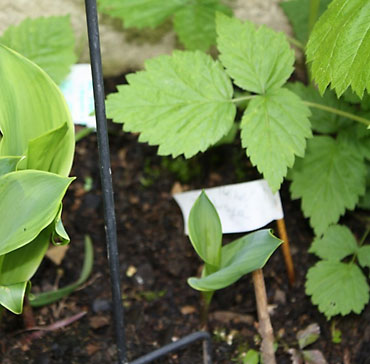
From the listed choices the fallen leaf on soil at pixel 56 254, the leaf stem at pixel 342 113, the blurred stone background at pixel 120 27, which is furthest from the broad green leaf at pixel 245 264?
the blurred stone background at pixel 120 27

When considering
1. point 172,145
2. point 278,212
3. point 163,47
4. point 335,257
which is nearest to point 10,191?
point 172,145

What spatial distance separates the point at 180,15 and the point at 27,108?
497 mm

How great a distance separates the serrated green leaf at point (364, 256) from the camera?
121 cm

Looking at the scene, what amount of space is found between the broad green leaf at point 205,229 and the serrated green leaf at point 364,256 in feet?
0.98

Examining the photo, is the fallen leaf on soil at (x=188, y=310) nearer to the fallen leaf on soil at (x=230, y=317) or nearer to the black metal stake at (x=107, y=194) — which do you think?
the fallen leaf on soil at (x=230, y=317)

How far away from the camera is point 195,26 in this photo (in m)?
1.41

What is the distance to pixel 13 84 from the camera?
1034 mm

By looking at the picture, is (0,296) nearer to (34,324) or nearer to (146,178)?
(34,324)

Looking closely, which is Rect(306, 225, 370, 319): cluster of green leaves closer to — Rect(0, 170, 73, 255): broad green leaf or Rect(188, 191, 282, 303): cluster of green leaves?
Rect(188, 191, 282, 303): cluster of green leaves

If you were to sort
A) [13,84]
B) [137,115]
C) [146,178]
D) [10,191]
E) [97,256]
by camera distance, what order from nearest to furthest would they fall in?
[10,191] < [13,84] < [137,115] < [97,256] < [146,178]

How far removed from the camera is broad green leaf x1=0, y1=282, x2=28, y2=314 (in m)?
0.93

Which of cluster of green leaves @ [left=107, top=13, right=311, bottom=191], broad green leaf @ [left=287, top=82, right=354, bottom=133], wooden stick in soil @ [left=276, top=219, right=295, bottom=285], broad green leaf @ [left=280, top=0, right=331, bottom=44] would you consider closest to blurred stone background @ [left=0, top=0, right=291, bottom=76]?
broad green leaf @ [left=280, top=0, right=331, bottom=44]

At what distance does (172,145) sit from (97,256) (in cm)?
39

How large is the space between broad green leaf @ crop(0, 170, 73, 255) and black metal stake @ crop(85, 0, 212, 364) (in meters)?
0.08
